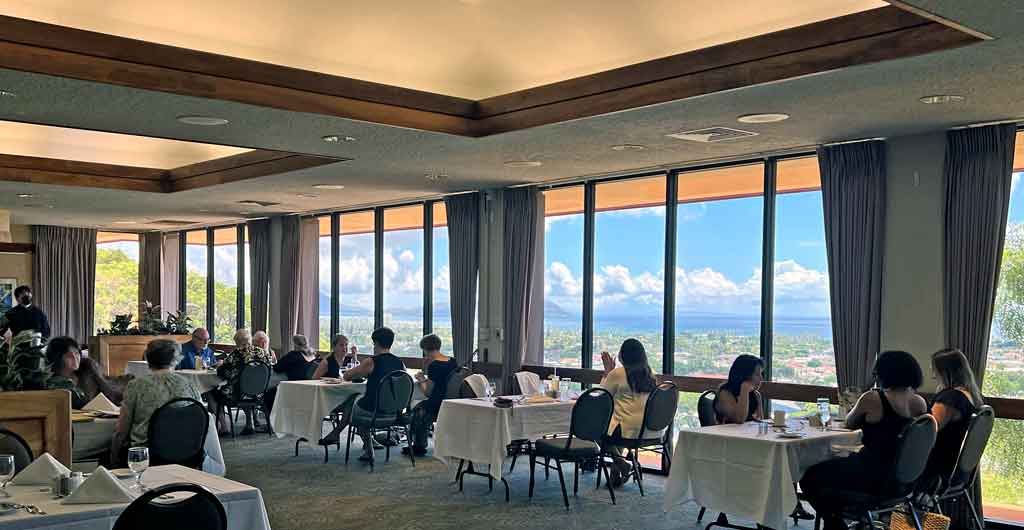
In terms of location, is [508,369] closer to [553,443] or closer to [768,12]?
[553,443]

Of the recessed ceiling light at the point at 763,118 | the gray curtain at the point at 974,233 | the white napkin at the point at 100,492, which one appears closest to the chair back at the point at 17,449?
the white napkin at the point at 100,492

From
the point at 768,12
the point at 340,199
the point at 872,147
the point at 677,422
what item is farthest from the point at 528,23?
the point at 340,199

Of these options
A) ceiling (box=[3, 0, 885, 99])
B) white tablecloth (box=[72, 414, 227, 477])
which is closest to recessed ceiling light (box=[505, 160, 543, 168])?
ceiling (box=[3, 0, 885, 99])

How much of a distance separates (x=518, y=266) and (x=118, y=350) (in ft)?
24.2

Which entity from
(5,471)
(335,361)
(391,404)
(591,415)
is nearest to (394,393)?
(391,404)

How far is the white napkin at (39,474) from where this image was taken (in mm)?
4230

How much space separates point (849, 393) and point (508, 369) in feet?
15.1

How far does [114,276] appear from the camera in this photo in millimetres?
18906

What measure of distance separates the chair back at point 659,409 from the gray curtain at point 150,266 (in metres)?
12.9

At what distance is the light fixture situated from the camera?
19.9ft

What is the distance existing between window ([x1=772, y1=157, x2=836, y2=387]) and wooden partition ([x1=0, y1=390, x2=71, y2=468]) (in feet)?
18.1

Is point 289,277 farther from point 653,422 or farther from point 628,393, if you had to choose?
point 653,422

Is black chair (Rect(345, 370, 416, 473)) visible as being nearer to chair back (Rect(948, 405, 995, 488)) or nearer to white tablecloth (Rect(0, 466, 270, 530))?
white tablecloth (Rect(0, 466, 270, 530))

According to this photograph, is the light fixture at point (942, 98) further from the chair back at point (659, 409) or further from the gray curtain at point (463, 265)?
the gray curtain at point (463, 265)
